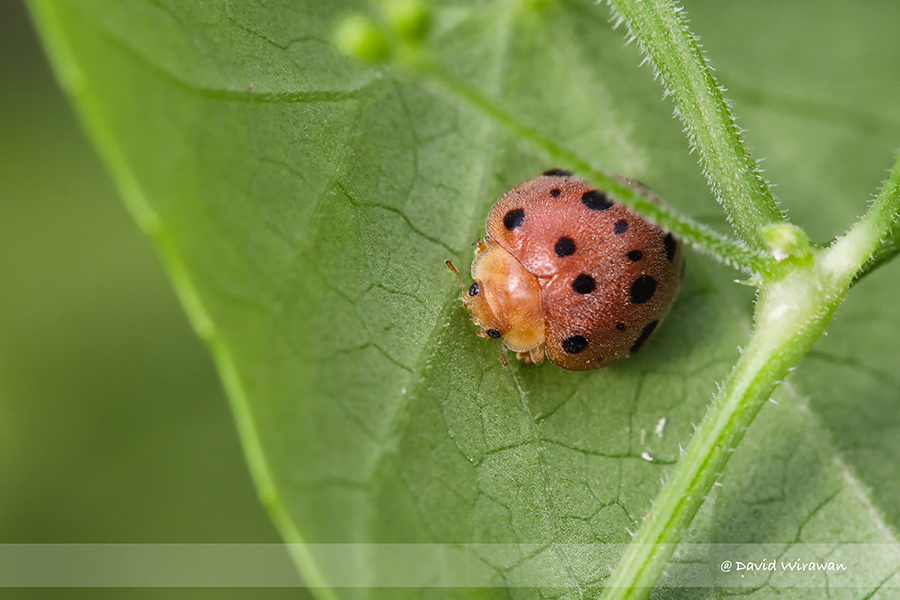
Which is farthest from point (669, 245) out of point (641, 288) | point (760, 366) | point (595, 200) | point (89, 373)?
point (89, 373)

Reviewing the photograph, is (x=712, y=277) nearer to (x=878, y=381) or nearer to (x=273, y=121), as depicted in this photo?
(x=878, y=381)

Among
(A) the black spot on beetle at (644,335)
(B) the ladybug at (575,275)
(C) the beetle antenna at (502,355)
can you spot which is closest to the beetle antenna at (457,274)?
(B) the ladybug at (575,275)

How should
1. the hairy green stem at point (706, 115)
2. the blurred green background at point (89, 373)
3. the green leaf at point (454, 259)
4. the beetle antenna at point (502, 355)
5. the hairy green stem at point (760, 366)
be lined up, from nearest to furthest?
the green leaf at point (454, 259)
the hairy green stem at point (760, 366)
the hairy green stem at point (706, 115)
the beetle antenna at point (502, 355)
the blurred green background at point (89, 373)

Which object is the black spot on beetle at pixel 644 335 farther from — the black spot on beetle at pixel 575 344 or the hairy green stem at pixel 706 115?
the hairy green stem at pixel 706 115

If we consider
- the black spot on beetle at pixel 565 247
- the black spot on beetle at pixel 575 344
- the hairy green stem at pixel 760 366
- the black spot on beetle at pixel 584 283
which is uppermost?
the black spot on beetle at pixel 565 247

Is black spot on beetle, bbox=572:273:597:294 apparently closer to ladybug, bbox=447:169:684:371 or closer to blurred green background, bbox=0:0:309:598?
ladybug, bbox=447:169:684:371

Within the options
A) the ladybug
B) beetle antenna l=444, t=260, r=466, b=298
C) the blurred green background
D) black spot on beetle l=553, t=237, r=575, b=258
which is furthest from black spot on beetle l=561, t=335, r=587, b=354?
the blurred green background
